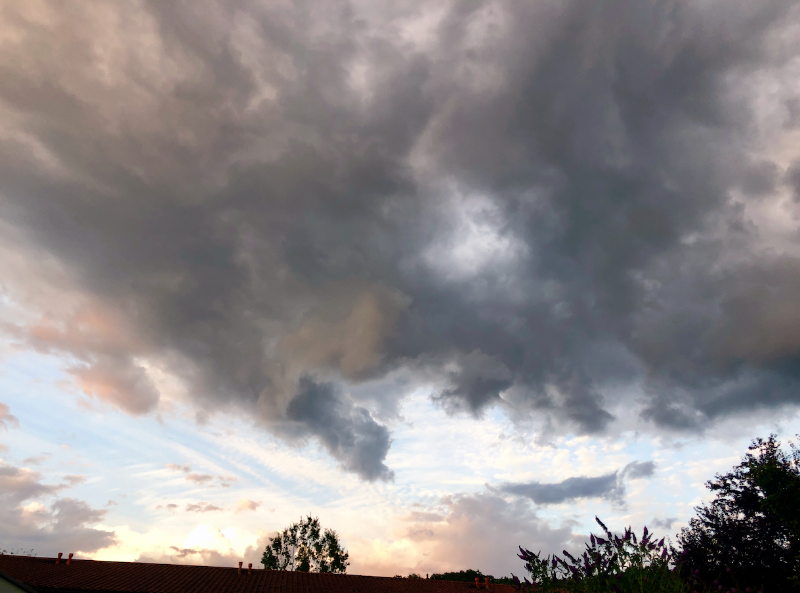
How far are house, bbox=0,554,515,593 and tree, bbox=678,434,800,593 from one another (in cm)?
2061

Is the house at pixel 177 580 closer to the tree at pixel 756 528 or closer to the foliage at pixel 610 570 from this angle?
the tree at pixel 756 528

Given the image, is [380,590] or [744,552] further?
[380,590]

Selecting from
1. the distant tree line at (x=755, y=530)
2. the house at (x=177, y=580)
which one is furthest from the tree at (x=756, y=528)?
the house at (x=177, y=580)

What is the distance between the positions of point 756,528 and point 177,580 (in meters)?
45.3

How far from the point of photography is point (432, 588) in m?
43.5

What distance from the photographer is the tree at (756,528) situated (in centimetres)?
3278

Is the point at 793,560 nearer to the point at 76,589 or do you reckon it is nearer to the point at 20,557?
the point at 76,589

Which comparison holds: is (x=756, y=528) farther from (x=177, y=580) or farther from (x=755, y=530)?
(x=177, y=580)

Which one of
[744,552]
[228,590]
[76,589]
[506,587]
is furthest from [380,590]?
[744,552]

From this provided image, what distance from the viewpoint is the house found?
3178 centimetres

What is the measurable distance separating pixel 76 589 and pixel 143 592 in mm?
4005

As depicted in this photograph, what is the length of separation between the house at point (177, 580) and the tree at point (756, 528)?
67.6ft

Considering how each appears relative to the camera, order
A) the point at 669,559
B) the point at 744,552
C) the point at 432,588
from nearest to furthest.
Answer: the point at 669,559, the point at 744,552, the point at 432,588

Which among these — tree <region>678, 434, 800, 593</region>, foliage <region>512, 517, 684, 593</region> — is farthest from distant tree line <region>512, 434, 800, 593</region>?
foliage <region>512, 517, 684, 593</region>
